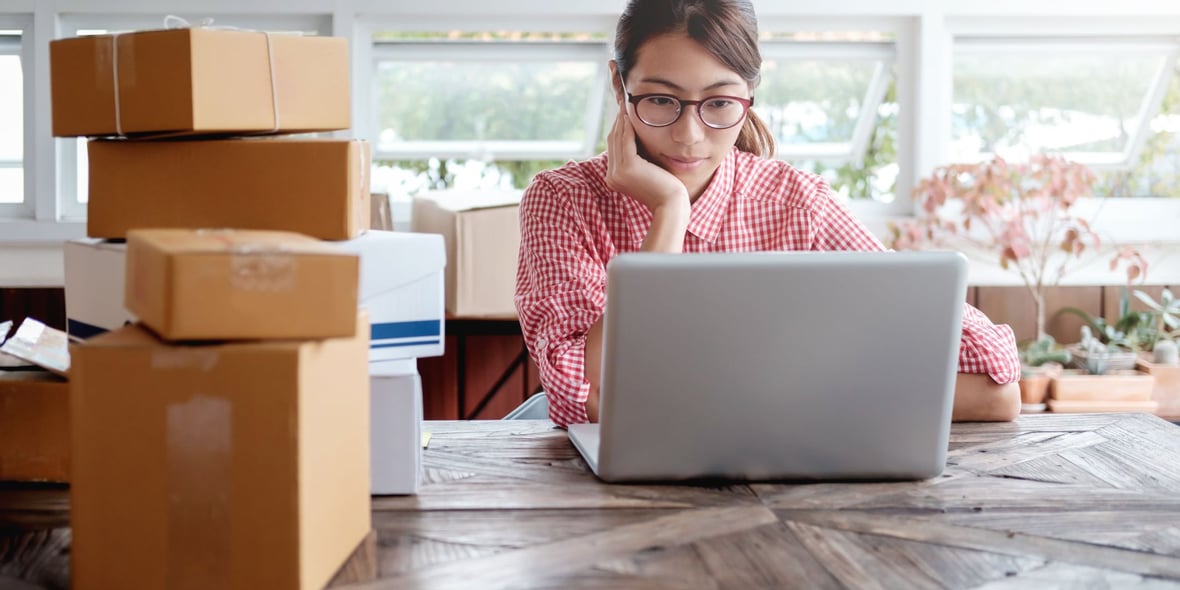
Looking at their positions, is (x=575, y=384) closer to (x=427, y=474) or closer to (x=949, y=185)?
(x=427, y=474)

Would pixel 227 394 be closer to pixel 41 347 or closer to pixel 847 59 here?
pixel 41 347

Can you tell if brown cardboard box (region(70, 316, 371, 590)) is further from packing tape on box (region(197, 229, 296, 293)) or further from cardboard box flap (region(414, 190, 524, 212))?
cardboard box flap (region(414, 190, 524, 212))

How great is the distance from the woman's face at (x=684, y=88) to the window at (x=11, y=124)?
2.39m

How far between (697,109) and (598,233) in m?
0.29

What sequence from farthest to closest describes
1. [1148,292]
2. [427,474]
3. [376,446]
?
[1148,292] < [427,474] < [376,446]

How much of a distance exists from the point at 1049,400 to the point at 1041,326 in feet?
0.95

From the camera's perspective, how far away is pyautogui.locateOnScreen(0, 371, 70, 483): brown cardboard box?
1230 millimetres

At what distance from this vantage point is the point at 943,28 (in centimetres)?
352

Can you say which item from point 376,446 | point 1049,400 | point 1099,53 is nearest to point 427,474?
point 376,446

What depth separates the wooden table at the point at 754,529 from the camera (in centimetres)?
96

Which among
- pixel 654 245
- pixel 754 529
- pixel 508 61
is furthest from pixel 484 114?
pixel 754 529

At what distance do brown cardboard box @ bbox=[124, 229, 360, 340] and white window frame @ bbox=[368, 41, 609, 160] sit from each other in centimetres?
270

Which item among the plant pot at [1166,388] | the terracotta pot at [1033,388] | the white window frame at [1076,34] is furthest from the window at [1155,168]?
the terracotta pot at [1033,388]

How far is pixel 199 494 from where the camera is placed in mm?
916
